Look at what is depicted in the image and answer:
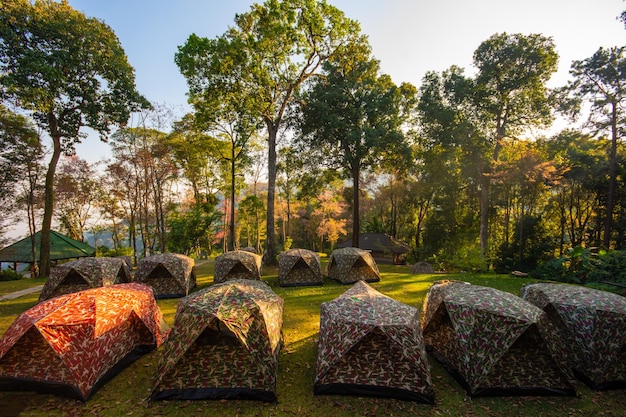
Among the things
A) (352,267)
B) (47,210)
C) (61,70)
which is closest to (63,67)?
(61,70)

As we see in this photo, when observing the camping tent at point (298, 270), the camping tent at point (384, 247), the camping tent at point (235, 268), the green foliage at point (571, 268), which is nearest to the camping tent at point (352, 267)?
the camping tent at point (298, 270)

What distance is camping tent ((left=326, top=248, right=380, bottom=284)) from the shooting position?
13.6 meters

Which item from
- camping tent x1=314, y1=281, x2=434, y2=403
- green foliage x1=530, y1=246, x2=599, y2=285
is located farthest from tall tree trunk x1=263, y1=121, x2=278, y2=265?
green foliage x1=530, y1=246, x2=599, y2=285

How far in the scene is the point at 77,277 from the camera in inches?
400

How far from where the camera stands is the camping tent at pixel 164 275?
11352 mm

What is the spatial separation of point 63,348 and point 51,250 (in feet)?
65.0

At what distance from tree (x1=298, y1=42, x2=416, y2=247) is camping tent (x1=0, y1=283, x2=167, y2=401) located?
15.7 m

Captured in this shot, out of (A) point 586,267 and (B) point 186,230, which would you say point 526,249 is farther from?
(B) point 186,230

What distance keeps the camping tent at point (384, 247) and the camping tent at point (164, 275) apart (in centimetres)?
1680

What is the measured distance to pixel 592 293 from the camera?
5.84 metres

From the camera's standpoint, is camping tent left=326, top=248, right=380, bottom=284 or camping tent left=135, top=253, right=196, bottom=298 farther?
camping tent left=326, top=248, right=380, bottom=284

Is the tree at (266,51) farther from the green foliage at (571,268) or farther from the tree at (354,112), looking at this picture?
the green foliage at (571,268)

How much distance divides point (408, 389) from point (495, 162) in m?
18.6

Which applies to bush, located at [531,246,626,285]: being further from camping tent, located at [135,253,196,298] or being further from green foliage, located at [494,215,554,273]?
camping tent, located at [135,253,196,298]
